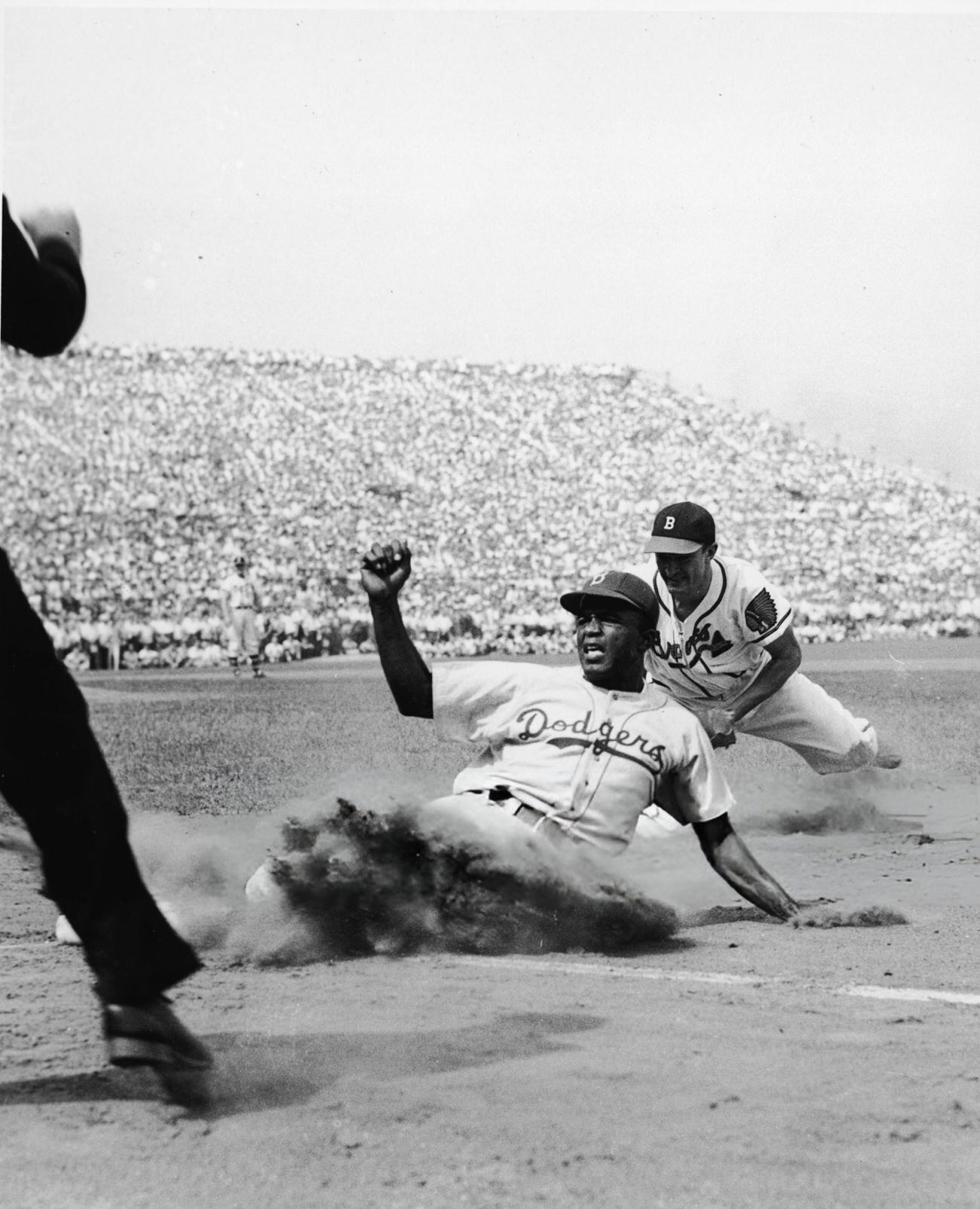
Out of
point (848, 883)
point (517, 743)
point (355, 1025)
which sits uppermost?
point (517, 743)

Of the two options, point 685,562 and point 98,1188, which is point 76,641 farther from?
point 98,1188

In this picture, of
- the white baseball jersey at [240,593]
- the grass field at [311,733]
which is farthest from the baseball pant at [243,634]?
the grass field at [311,733]

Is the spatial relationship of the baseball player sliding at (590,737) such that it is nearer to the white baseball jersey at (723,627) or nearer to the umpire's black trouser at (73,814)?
the white baseball jersey at (723,627)

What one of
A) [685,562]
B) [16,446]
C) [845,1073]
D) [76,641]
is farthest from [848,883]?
[16,446]

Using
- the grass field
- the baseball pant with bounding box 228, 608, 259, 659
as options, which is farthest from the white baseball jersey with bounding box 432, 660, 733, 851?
the baseball pant with bounding box 228, 608, 259, 659

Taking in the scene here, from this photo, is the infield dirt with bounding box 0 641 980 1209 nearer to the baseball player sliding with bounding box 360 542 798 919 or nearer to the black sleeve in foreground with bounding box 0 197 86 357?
the baseball player sliding with bounding box 360 542 798 919
